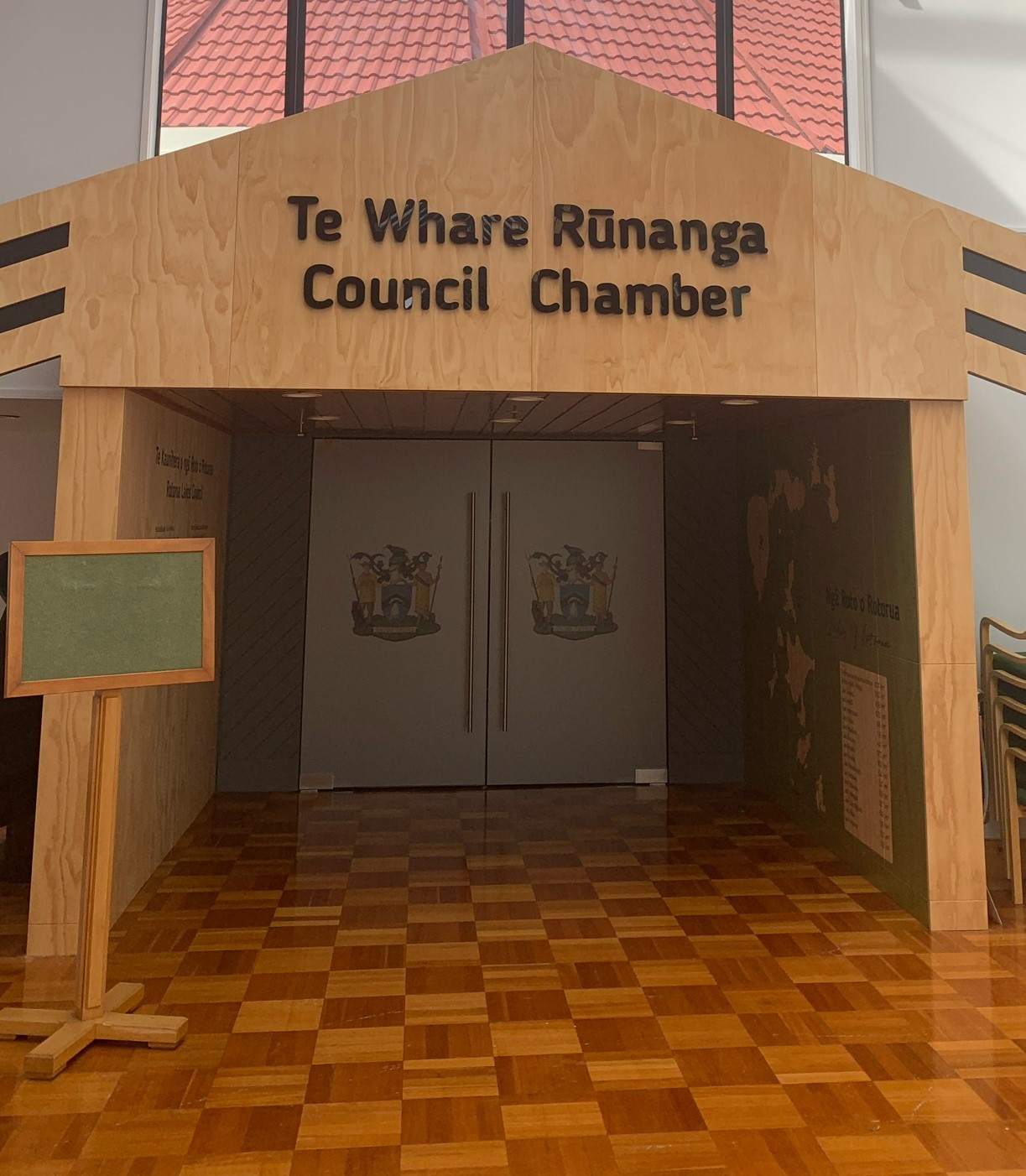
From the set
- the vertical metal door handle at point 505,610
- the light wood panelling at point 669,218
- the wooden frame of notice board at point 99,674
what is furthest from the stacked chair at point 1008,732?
the wooden frame of notice board at point 99,674

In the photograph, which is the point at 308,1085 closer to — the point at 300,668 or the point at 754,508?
the point at 300,668

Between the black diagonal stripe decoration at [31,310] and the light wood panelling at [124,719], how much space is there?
0.28 meters

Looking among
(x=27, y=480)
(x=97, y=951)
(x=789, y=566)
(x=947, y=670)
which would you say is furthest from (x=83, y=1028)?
(x=789, y=566)

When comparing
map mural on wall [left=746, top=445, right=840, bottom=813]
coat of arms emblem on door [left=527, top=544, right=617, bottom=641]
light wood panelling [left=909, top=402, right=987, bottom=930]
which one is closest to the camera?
light wood panelling [left=909, top=402, right=987, bottom=930]

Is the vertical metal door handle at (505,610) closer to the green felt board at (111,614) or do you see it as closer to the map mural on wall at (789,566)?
the map mural on wall at (789,566)

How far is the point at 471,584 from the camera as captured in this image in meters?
6.41

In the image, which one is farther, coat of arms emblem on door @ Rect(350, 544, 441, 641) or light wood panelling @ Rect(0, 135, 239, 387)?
coat of arms emblem on door @ Rect(350, 544, 441, 641)

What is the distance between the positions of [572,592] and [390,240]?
2927 millimetres

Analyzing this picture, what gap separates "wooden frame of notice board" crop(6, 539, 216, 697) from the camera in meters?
2.96

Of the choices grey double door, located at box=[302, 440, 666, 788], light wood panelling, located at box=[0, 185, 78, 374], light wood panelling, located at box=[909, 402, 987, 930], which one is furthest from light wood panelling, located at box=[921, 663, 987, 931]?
light wood panelling, located at box=[0, 185, 78, 374]

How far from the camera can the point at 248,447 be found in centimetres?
636

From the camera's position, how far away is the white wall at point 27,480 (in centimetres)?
575

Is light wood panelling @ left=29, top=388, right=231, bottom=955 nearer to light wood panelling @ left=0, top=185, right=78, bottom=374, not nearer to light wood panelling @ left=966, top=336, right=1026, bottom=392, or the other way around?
light wood panelling @ left=0, top=185, right=78, bottom=374

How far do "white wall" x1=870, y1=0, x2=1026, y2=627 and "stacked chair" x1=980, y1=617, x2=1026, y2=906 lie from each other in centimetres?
128
